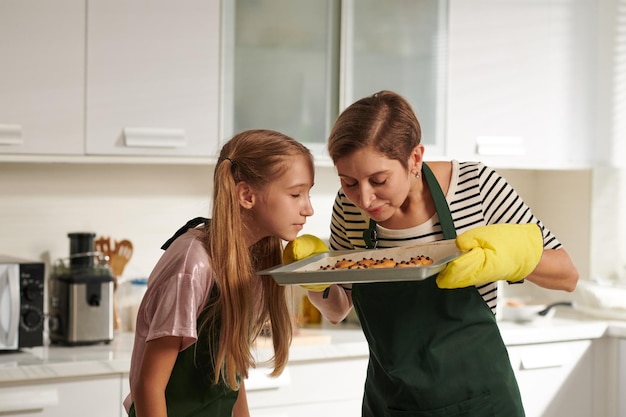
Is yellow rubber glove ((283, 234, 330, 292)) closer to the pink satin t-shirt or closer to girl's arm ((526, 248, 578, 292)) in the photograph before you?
the pink satin t-shirt

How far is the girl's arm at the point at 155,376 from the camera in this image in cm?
144

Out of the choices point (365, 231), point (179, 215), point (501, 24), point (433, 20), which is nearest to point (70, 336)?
point (179, 215)

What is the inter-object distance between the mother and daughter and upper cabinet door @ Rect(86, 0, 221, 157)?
885 mm

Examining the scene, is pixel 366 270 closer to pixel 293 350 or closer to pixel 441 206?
pixel 441 206

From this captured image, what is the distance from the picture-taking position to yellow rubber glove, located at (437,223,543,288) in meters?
1.52

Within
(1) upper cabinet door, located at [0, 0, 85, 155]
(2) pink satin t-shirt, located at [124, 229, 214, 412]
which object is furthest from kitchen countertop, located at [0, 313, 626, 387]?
(2) pink satin t-shirt, located at [124, 229, 214, 412]

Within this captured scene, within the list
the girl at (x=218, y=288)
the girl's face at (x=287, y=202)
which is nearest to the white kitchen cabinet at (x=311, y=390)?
the girl at (x=218, y=288)

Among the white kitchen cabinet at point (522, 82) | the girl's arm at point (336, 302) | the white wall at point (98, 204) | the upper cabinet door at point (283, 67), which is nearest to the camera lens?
the girl's arm at point (336, 302)

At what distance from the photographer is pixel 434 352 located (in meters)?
1.68

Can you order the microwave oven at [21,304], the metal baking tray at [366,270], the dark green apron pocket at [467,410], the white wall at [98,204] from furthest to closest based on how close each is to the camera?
the white wall at [98,204] → the microwave oven at [21,304] → the dark green apron pocket at [467,410] → the metal baking tray at [366,270]

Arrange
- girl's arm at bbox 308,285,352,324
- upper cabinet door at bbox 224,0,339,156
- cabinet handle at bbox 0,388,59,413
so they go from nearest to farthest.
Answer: girl's arm at bbox 308,285,352,324 → cabinet handle at bbox 0,388,59,413 → upper cabinet door at bbox 224,0,339,156

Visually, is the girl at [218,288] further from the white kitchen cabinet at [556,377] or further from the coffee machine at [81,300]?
the white kitchen cabinet at [556,377]

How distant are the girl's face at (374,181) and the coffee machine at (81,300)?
1.15 m

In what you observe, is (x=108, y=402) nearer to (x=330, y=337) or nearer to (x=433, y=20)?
(x=330, y=337)
